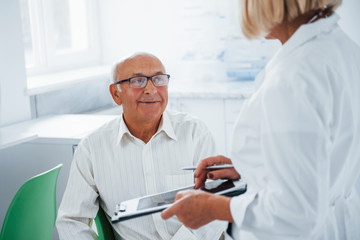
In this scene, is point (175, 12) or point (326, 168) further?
point (175, 12)

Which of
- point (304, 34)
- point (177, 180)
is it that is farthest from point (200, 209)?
point (177, 180)

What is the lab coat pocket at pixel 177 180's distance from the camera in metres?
1.75

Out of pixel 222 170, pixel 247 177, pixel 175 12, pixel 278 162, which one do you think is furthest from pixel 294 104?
pixel 175 12

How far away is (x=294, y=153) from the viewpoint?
912 millimetres

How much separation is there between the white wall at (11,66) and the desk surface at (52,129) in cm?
9

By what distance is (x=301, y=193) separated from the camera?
0.93m

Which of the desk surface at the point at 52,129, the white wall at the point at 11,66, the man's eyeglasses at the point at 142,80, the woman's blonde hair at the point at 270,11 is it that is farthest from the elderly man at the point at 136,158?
the white wall at the point at 11,66

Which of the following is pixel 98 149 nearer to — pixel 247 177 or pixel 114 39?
pixel 247 177

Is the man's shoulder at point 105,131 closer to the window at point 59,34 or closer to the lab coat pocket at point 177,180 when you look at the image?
the lab coat pocket at point 177,180

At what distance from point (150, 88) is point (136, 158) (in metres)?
0.26

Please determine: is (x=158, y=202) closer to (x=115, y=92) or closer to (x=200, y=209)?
(x=200, y=209)

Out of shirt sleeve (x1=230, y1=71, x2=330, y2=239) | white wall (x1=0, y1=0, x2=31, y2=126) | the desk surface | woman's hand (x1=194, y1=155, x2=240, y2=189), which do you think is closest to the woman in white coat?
shirt sleeve (x1=230, y1=71, x2=330, y2=239)

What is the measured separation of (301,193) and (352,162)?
212 millimetres

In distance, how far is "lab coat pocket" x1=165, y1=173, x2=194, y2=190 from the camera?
1752 millimetres
